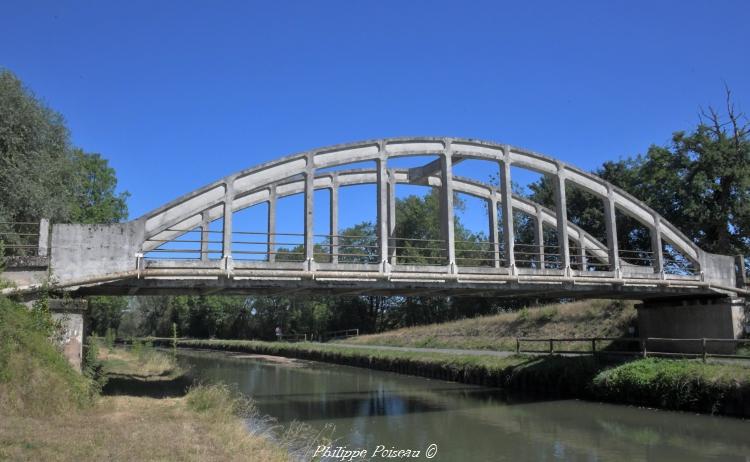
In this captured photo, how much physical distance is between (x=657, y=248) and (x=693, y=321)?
13.0ft

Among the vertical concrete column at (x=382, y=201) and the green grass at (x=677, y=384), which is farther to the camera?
the vertical concrete column at (x=382, y=201)

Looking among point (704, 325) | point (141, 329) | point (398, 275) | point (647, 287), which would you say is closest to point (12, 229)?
point (398, 275)

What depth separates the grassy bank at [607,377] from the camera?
18.3 metres

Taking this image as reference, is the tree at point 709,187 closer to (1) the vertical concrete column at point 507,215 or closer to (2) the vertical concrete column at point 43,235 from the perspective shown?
(1) the vertical concrete column at point 507,215

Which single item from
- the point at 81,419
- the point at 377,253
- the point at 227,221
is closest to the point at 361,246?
the point at 377,253

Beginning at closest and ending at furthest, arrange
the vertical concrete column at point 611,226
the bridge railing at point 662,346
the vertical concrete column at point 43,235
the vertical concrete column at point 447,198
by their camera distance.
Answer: the vertical concrete column at point 43,235
the vertical concrete column at point 447,198
the bridge railing at point 662,346
the vertical concrete column at point 611,226

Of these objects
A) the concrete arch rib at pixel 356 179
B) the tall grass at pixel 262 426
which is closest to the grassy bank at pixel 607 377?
the concrete arch rib at pixel 356 179

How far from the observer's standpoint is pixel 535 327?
39.8 metres

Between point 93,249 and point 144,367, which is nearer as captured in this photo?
point 93,249

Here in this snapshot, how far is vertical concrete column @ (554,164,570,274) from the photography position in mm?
23125

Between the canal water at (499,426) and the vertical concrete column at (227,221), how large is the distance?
5983 mm

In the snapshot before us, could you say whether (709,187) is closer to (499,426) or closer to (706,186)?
(706,186)

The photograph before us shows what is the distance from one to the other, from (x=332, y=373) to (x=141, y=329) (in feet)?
261

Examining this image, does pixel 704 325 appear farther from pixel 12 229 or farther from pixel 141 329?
pixel 141 329
